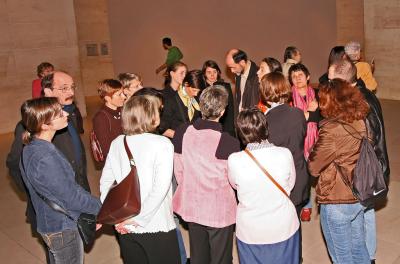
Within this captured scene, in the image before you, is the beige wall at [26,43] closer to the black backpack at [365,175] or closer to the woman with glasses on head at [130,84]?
the woman with glasses on head at [130,84]

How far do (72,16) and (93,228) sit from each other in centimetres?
1000

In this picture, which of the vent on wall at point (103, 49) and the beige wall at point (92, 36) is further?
the vent on wall at point (103, 49)

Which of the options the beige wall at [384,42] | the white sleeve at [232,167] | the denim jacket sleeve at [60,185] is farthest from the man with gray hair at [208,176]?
the beige wall at [384,42]

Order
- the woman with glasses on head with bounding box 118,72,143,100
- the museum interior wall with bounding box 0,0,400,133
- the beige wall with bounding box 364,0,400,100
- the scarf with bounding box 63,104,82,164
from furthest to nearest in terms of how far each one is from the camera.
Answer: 1. the beige wall with bounding box 364,0,400,100
2. the museum interior wall with bounding box 0,0,400,133
3. the woman with glasses on head with bounding box 118,72,143,100
4. the scarf with bounding box 63,104,82,164

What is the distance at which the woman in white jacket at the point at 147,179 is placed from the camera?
265cm

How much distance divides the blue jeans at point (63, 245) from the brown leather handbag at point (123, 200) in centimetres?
33

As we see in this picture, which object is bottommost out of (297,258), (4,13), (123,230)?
(297,258)

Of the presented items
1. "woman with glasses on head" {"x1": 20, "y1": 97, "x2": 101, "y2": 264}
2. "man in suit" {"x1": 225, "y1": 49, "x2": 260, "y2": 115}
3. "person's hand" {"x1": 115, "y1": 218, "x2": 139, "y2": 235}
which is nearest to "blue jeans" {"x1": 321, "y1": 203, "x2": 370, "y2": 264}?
"person's hand" {"x1": 115, "y1": 218, "x2": 139, "y2": 235}

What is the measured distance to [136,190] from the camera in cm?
257

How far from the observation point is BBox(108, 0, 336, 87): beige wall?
15625 millimetres

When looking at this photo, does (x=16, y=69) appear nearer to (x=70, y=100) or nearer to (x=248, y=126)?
(x=70, y=100)

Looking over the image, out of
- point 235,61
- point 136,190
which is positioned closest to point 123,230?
point 136,190

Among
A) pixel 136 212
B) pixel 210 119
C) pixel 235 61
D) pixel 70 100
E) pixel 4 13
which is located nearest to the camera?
pixel 136 212

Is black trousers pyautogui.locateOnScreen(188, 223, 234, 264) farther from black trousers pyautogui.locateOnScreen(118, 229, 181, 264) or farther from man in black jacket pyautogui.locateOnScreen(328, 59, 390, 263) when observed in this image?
man in black jacket pyautogui.locateOnScreen(328, 59, 390, 263)
